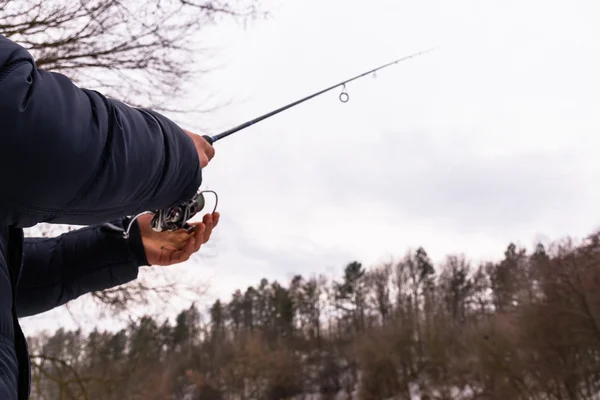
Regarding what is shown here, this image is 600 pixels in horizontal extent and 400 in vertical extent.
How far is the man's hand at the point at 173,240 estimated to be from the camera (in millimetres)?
1873

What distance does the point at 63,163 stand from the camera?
2.89 ft

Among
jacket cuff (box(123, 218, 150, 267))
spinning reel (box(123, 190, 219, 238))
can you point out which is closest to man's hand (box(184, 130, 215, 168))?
spinning reel (box(123, 190, 219, 238))

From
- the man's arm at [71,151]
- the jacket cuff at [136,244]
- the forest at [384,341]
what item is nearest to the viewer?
the man's arm at [71,151]

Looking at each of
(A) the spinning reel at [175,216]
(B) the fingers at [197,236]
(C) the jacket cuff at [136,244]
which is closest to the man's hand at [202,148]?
(A) the spinning reel at [175,216]

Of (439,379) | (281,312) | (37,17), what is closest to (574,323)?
(439,379)

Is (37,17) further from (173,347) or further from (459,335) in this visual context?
(173,347)

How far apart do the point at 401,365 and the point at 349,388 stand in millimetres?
7967

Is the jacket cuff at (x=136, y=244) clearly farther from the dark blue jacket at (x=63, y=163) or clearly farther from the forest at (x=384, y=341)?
the forest at (x=384, y=341)

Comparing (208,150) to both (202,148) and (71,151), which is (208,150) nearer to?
(202,148)

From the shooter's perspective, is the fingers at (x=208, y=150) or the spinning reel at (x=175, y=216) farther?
the spinning reel at (x=175, y=216)

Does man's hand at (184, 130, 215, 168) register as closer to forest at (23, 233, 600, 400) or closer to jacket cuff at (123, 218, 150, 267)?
jacket cuff at (123, 218, 150, 267)

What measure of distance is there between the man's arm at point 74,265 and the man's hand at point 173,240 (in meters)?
0.03

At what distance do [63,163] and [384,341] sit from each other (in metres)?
32.5

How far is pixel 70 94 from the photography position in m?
0.93
